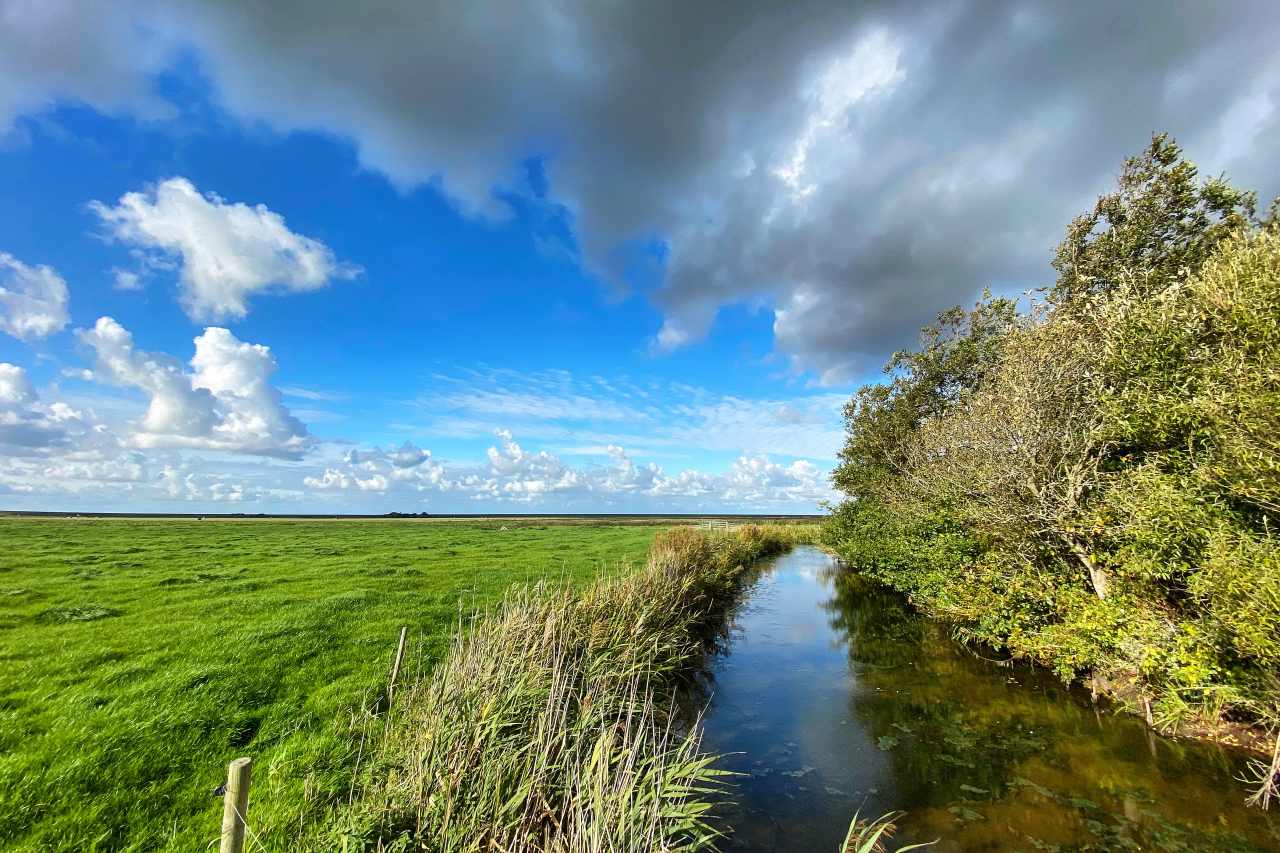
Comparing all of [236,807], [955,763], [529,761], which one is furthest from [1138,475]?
[236,807]

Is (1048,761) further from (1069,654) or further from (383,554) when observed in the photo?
(383,554)

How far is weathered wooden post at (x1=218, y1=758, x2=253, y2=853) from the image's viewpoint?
3.94 metres

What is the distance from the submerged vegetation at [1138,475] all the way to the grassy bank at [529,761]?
1034cm

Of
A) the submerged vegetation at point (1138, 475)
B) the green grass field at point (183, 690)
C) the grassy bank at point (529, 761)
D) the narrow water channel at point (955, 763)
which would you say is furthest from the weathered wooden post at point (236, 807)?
the submerged vegetation at point (1138, 475)

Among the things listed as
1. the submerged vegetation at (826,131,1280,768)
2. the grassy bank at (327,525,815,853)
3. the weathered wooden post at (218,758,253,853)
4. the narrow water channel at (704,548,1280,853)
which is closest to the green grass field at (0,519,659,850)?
the grassy bank at (327,525,815,853)

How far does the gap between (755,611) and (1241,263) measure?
22274mm

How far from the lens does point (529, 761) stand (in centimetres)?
685

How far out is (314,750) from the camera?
824 cm

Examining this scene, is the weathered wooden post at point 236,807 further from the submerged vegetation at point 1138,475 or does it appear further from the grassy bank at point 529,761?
the submerged vegetation at point 1138,475

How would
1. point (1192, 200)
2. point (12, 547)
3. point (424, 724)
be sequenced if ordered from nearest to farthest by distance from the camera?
point (424, 724) → point (1192, 200) → point (12, 547)

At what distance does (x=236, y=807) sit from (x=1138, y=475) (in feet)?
56.4

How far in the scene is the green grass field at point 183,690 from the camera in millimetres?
6625

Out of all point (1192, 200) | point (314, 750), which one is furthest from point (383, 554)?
point (1192, 200)

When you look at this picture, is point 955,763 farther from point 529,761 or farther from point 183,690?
point 183,690
